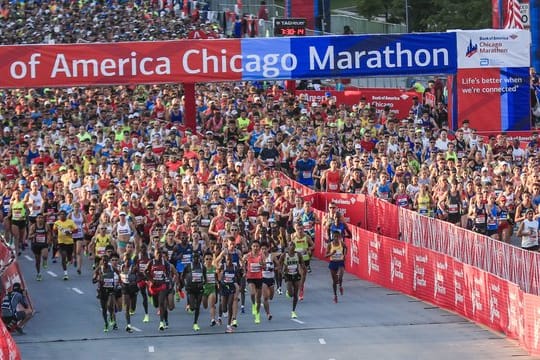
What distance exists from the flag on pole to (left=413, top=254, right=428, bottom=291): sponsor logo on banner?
19987mm

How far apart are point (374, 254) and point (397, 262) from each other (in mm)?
1078

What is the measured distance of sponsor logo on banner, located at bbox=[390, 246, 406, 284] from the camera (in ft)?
99.9

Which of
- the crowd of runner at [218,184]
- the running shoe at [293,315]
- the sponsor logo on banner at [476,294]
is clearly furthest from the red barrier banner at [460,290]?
the running shoe at [293,315]

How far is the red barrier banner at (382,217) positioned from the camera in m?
33.2

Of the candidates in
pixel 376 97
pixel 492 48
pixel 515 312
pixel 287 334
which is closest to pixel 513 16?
pixel 376 97

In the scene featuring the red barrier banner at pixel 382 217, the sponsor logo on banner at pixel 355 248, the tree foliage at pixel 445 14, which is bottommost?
the sponsor logo on banner at pixel 355 248

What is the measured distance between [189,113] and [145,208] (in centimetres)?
1029

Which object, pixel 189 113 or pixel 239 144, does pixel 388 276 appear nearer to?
pixel 239 144

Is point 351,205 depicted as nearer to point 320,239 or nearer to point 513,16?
point 320,239

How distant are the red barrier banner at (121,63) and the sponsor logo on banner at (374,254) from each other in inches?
453

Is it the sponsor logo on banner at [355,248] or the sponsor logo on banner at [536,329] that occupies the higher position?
the sponsor logo on banner at [355,248]

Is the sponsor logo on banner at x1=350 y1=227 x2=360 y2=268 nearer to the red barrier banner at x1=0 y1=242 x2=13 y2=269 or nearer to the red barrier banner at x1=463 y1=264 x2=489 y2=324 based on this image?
the red barrier banner at x1=463 y1=264 x2=489 y2=324

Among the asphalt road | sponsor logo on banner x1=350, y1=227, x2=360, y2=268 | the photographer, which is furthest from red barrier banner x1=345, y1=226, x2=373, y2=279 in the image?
the photographer

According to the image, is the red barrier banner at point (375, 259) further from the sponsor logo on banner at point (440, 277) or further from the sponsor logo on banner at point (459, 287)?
the sponsor logo on banner at point (459, 287)
